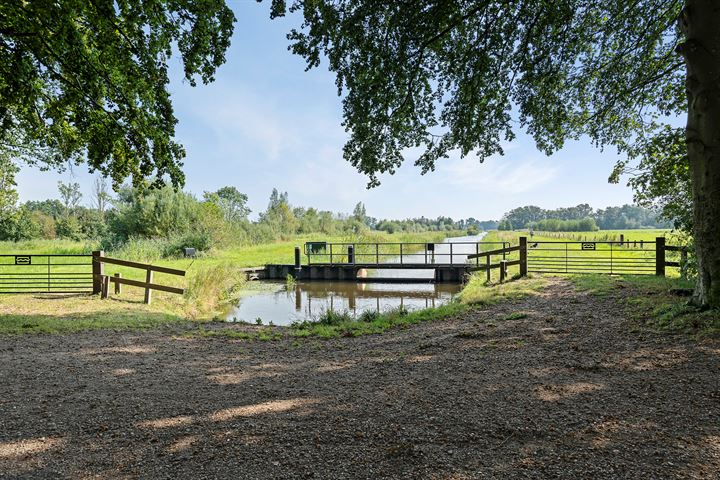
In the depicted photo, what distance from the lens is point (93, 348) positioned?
5910 mm

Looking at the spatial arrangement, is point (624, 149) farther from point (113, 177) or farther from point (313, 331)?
point (113, 177)

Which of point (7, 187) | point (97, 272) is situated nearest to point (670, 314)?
point (97, 272)

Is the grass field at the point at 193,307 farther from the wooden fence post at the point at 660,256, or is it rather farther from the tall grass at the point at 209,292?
the wooden fence post at the point at 660,256

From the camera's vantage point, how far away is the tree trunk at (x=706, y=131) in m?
5.56

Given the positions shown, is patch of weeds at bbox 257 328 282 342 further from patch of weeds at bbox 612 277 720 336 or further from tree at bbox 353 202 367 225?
tree at bbox 353 202 367 225

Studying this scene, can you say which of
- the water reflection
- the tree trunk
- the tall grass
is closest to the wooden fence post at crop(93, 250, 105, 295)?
the tall grass

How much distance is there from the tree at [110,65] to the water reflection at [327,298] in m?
5.60

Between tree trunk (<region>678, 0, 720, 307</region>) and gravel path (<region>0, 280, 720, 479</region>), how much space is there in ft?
4.47

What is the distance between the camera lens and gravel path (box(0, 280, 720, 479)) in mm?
2455

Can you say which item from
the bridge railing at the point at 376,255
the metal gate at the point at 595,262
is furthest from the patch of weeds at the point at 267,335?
the bridge railing at the point at 376,255

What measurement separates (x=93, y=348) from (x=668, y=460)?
6786mm

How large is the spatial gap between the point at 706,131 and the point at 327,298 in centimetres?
1341

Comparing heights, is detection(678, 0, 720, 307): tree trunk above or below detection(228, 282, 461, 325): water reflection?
above

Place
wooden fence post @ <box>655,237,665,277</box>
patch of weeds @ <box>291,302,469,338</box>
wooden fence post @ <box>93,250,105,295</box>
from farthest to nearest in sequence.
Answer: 1. wooden fence post @ <box>655,237,665,277</box>
2. wooden fence post @ <box>93,250,105,295</box>
3. patch of weeds @ <box>291,302,469,338</box>
